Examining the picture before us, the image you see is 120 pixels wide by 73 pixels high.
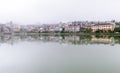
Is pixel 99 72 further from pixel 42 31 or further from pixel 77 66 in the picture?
pixel 42 31

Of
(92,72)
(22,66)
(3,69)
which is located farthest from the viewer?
(22,66)

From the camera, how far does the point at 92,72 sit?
18.1 feet

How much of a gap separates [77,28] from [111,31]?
323 inches

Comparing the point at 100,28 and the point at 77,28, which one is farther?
the point at 77,28

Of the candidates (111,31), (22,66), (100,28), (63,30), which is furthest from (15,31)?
(22,66)

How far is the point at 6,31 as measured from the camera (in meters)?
46.8

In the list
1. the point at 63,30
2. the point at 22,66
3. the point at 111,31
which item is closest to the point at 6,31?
the point at 63,30

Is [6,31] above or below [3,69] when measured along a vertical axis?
→ below

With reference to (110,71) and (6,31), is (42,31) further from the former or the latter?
(110,71)

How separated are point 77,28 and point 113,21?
577 cm

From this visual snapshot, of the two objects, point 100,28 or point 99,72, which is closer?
point 99,72

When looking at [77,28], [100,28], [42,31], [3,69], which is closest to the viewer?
[3,69]

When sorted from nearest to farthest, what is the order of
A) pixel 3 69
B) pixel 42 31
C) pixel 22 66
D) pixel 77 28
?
1. pixel 3 69
2. pixel 22 66
3. pixel 77 28
4. pixel 42 31

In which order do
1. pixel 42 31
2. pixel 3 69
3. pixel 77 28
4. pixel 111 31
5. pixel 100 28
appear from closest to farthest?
pixel 3 69, pixel 111 31, pixel 100 28, pixel 77 28, pixel 42 31
